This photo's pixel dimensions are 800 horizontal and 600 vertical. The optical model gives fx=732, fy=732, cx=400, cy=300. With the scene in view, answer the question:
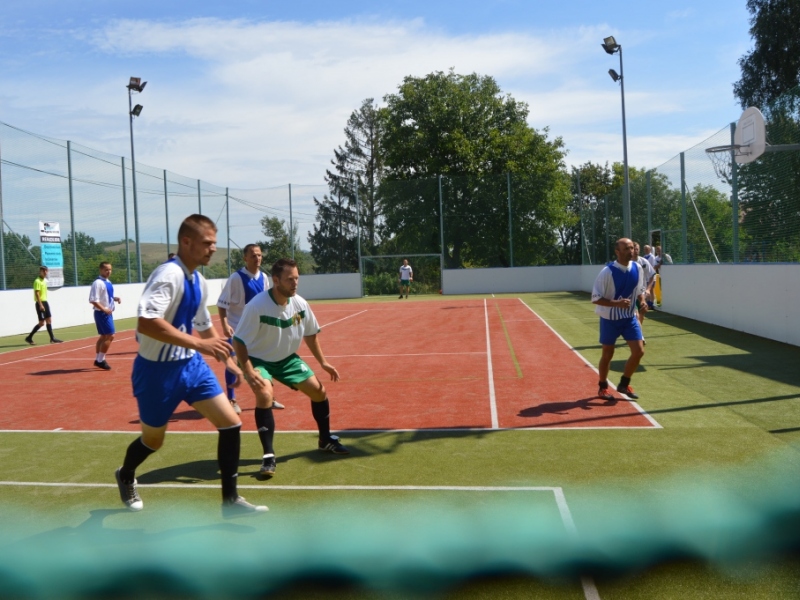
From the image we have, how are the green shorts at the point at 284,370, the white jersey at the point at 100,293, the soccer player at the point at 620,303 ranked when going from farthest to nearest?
the white jersey at the point at 100,293 < the soccer player at the point at 620,303 < the green shorts at the point at 284,370

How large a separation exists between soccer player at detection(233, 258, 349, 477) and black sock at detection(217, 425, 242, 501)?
3.15 feet

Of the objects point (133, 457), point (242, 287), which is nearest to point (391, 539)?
point (133, 457)

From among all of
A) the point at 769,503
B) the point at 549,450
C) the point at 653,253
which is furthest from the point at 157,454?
the point at 653,253

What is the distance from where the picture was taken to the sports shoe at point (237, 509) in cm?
507

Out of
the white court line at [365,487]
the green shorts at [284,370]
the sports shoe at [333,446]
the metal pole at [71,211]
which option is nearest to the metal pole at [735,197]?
the sports shoe at [333,446]

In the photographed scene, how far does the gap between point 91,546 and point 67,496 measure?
1268mm

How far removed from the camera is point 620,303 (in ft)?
28.7

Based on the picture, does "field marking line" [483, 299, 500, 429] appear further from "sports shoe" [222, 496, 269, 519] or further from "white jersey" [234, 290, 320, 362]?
"sports shoe" [222, 496, 269, 519]

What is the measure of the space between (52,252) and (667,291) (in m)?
19.2

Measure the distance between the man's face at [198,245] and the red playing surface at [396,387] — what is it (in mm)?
3503

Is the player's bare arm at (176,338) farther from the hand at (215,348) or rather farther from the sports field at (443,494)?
the sports field at (443,494)

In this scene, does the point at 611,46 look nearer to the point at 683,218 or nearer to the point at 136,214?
the point at 683,218

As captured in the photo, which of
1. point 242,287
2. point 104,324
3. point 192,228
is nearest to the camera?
point 192,228

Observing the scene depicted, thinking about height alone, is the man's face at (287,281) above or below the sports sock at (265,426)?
above
